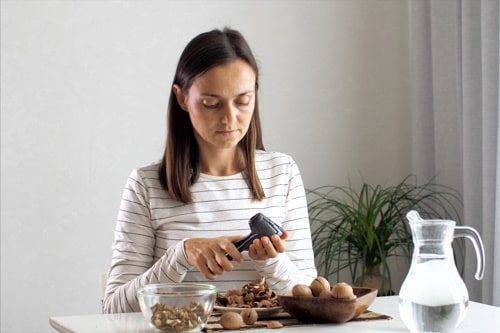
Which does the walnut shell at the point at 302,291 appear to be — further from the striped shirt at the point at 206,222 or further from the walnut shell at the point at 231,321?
the striped shirt at the point at 206,222

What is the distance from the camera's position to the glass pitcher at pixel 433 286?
129 centimetres

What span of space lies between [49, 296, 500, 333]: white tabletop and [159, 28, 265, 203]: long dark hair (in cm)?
45

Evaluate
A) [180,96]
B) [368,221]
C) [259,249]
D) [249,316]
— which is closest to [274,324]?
[249,316]

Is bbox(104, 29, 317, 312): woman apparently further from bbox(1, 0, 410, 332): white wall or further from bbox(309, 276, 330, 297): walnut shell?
bbox(1, 0, 410, 332): white wall

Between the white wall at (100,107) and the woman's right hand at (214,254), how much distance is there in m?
1.43

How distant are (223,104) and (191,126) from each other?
0.21 m

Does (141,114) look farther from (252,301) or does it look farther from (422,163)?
(252,301)

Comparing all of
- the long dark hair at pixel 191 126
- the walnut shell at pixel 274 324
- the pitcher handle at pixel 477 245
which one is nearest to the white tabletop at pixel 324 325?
the walnut shell at pixel 274 324

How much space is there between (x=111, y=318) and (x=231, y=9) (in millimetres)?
1849

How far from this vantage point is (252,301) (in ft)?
5.15

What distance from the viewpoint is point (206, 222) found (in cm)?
195

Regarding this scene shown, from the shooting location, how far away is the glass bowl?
1354mm

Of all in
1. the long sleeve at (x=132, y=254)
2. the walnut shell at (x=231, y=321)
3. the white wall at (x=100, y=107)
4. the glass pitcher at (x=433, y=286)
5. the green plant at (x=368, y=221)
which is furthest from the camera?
the green plant at (x=368, y=221)

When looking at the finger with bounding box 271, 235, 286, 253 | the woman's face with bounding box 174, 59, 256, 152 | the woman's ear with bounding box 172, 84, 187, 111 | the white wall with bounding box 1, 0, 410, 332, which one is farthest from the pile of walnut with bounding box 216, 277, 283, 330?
the white wall with bounding box 1, 0, 410, 332
